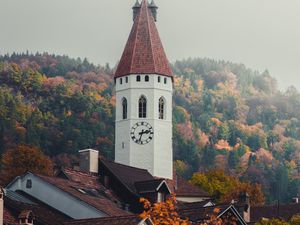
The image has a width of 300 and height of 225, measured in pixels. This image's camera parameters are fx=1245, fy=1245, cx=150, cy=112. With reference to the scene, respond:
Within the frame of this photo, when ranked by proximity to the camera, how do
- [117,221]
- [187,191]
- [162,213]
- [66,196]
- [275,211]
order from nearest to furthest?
[162,213]
[117,221]
[66,196]
[275,211]
[187,191]

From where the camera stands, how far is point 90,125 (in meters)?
185

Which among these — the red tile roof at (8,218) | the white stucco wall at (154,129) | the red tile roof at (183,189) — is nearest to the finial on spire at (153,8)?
the white stucco wall at (154,129)

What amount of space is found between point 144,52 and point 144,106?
4.48m

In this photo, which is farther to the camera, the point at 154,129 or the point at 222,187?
the point at 222,187

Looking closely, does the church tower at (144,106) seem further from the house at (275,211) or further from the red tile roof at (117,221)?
the red tile roof at (117,221)

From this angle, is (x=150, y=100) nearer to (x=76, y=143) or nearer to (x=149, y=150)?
(x=149, y=150)

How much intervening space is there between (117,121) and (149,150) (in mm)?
4209

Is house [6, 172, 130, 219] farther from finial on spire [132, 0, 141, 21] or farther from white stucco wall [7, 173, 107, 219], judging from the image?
finial on spire [132, 0, 141, 21]

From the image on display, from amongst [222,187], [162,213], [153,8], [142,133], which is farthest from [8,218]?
[222,187]

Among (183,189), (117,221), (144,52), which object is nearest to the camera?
(117,221)

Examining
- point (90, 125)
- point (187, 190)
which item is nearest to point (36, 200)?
point (187, 190)

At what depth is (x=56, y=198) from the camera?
6969cm

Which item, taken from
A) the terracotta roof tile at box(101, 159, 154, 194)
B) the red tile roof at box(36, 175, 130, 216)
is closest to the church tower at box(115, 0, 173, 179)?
the terracotta roof tile at box(101, 159, 154, 194)

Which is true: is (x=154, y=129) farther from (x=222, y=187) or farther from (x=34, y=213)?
(x=34, y=213)
